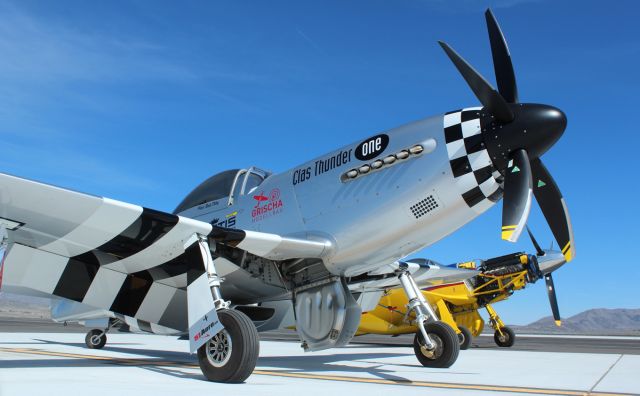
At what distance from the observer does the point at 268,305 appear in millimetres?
7844

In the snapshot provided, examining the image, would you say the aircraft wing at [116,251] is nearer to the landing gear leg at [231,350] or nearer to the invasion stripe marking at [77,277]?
the invasion stripe marking at [77,277]

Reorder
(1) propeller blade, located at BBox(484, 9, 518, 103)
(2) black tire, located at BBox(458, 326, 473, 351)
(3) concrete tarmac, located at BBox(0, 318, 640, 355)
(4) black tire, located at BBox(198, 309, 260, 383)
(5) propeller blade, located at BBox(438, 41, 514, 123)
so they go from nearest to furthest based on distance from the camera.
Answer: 1. (4) black tire, located at BBox(198, 309, 260, 383)
2. (5) propeller blade, located at BBox(438, 41, 514, 123)
3. (1) propeller blade, located at BBox(484, 9, 518, 103)
4. (2) black tire, located at BBox(458, 326, 473, 351)
5. (3) concrete tarmac, located at BBox(0, 318, 640, 355)

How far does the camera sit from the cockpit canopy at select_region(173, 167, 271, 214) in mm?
7754

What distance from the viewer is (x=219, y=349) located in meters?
5.22

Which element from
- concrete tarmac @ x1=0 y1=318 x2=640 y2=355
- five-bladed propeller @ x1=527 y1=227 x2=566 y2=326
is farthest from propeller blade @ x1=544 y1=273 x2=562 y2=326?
concrete tarmac @ x1=0 y1=318 x2=640 y2=355

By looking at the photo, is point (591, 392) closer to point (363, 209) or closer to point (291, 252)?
point (363, 209)

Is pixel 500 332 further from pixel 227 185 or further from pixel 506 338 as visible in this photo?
pixel 227 185

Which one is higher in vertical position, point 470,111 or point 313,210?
point 470,111

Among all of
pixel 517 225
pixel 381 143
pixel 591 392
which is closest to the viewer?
pixel 591 392

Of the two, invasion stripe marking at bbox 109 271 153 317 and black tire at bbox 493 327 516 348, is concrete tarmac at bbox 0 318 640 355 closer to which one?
black tire at bbox 493 327 516 348

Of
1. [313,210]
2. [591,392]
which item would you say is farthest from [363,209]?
[591,392]

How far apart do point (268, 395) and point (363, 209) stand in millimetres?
2636

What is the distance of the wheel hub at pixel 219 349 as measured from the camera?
16.8 ft

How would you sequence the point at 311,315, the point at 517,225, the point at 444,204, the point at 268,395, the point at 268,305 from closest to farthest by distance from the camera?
the point at 268,395, the point at 517,225, the point at 444,204, the point at 311,315, the point at 268,305
